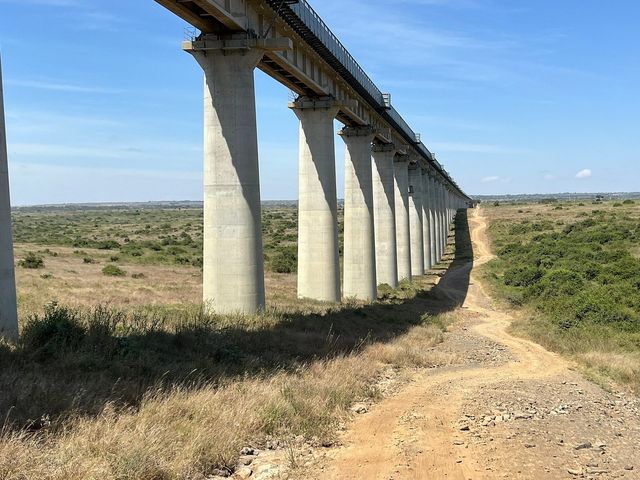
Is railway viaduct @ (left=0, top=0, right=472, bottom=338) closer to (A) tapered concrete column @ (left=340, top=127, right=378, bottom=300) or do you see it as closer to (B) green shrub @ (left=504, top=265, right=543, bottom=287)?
(A) tapered concrete column @ (left=340, top=127, right=378, bottom=300)

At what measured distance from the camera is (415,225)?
57.8 metres

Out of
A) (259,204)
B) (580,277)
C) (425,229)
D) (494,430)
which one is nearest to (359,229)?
(580,277)

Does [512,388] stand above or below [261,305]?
below

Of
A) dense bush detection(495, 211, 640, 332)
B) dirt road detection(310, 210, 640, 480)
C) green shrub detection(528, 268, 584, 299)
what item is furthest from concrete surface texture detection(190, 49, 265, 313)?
green shrub detection(528, 268, 584, 299)

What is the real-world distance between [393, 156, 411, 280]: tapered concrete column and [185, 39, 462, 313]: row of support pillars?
0.08m

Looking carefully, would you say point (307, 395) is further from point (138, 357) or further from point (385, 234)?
point (385, 234)

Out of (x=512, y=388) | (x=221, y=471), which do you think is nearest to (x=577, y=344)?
(x=512, y=388)

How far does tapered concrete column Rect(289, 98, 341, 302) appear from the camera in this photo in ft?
96.2

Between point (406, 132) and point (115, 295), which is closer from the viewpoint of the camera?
point (115, 295)

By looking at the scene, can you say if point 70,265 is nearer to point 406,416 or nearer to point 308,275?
point 308,275

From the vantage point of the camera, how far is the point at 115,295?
25.2 meters

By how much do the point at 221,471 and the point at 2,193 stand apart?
6688mm

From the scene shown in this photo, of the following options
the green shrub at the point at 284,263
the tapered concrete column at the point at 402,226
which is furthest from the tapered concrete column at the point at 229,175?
the tapered concrete column at the point at 402,226

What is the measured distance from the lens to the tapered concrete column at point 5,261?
423 inches
